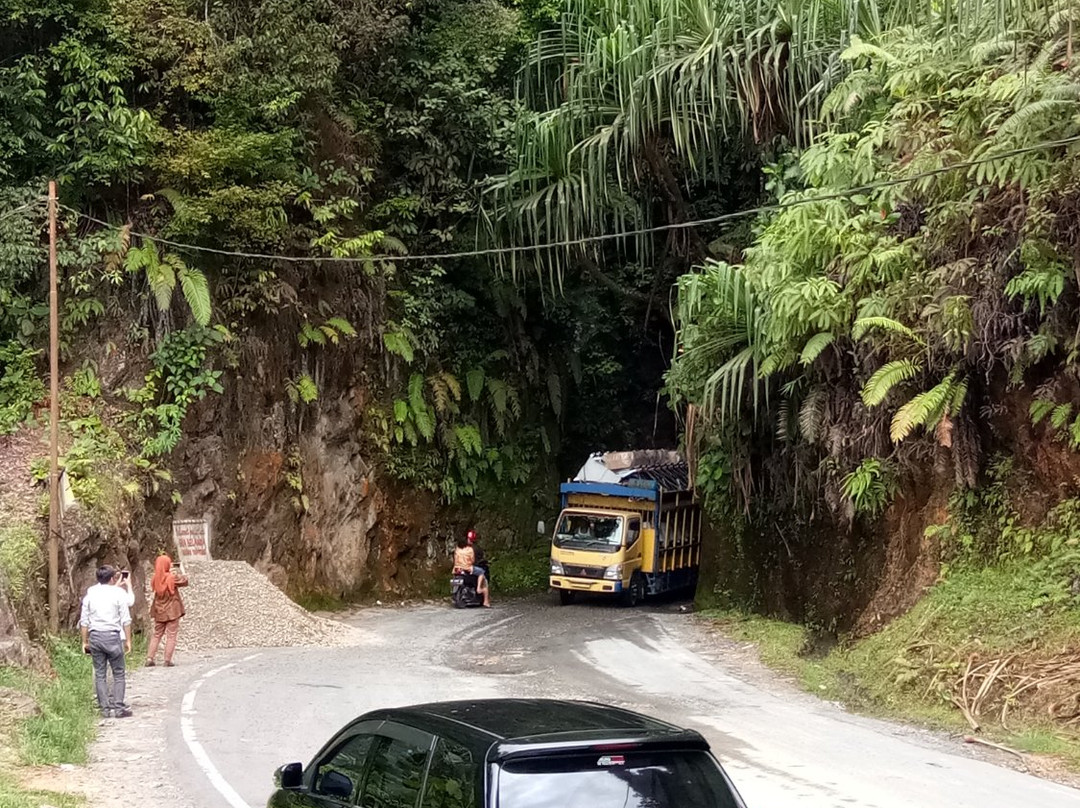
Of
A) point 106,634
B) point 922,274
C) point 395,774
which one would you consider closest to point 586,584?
point 922,274

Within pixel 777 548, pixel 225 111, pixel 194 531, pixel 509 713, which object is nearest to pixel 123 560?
pixel 194 531

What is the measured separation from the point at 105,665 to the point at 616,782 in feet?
32.0

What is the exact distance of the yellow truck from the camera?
2631 centimetres

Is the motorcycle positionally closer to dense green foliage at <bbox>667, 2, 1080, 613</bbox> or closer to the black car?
dense green foliage at <bbox>667, 2, 1080, 613</bbox>

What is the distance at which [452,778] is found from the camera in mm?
4840

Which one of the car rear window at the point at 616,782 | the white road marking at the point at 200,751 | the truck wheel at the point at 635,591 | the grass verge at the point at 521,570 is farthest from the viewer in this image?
the grass verge at the point at 521,570

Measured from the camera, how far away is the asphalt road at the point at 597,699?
9.74 m

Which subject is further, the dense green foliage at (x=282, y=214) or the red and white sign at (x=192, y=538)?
the red and white sign at (x=192, y=538)

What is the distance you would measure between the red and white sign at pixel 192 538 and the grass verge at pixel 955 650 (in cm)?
1267

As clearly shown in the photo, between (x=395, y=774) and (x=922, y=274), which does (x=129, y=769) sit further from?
(x=922, y=274)

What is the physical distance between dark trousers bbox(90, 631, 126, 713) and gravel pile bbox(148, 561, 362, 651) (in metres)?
6.27

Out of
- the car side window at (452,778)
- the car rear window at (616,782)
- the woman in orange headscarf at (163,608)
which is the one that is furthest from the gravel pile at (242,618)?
the car rear window at (616,782)

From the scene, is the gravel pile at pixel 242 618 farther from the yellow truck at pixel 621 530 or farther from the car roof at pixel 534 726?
the car roof at pixel 534 726

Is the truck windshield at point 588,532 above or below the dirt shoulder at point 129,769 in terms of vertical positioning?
above
